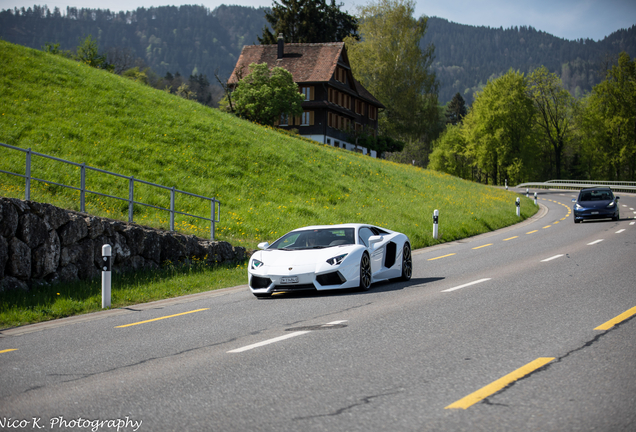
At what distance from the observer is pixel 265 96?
4659 cm

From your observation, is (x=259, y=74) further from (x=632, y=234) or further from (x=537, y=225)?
(x=632, y=234)

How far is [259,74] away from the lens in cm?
4762

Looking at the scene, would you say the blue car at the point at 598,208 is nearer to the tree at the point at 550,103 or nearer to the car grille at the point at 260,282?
the car grille at the point at 260,282

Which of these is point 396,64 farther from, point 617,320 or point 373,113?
point 617,320

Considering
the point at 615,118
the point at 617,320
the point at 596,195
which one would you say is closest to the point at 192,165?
the point at 596,195

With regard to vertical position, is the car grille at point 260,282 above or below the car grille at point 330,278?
below

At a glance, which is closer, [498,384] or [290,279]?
[498,384]

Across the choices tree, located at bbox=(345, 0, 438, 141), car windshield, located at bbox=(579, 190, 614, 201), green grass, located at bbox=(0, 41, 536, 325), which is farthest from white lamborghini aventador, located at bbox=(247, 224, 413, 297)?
tree, located at bbox=(345, 0, 438, 141)

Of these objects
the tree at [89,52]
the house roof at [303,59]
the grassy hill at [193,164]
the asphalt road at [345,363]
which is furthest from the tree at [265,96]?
the asphalt road at [345,363]

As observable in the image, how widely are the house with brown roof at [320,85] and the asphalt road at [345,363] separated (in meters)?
51.6

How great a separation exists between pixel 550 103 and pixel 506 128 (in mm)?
9444

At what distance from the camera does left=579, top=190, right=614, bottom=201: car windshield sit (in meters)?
27.9

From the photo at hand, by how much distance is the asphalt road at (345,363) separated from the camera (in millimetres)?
4117

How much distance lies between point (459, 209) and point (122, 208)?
56.9 ft
